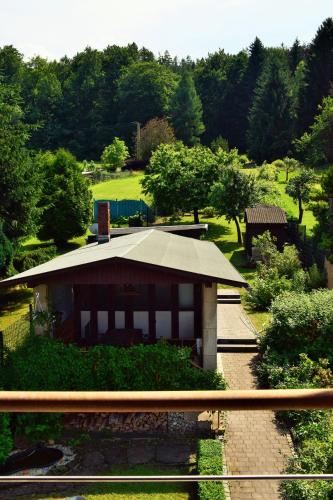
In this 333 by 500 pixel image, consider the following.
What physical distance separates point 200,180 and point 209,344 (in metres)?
26.8

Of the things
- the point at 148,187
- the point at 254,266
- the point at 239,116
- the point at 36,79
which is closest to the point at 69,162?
the point at 148,187

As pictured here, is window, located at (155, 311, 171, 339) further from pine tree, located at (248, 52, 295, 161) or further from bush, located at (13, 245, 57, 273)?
pine tree, located at (248, 52, 295, 161)

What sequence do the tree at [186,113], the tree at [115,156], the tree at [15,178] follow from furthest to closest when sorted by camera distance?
the tree at [186,113] → the tree at [115,156] → the tree at [15,178]

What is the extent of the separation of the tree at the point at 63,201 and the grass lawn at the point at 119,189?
13.7m

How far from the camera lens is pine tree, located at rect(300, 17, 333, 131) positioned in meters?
73.4

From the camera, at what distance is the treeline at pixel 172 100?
3142 inches

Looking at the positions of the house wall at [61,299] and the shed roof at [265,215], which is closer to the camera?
the house wall at [61,299]

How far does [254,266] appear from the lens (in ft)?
Answer: 111

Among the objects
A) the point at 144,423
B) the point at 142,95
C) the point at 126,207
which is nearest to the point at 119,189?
the point at 126,207

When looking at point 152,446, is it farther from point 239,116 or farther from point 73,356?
point 239,116

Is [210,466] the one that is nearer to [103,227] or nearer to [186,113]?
[103,227]

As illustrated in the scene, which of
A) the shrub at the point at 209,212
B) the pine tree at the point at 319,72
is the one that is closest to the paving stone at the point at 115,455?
the shrub at the point at 209,212

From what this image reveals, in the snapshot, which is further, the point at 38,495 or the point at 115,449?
the point at 115,449

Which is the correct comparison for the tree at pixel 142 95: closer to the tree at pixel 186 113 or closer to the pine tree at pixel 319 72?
the tree at pixel 186 113
